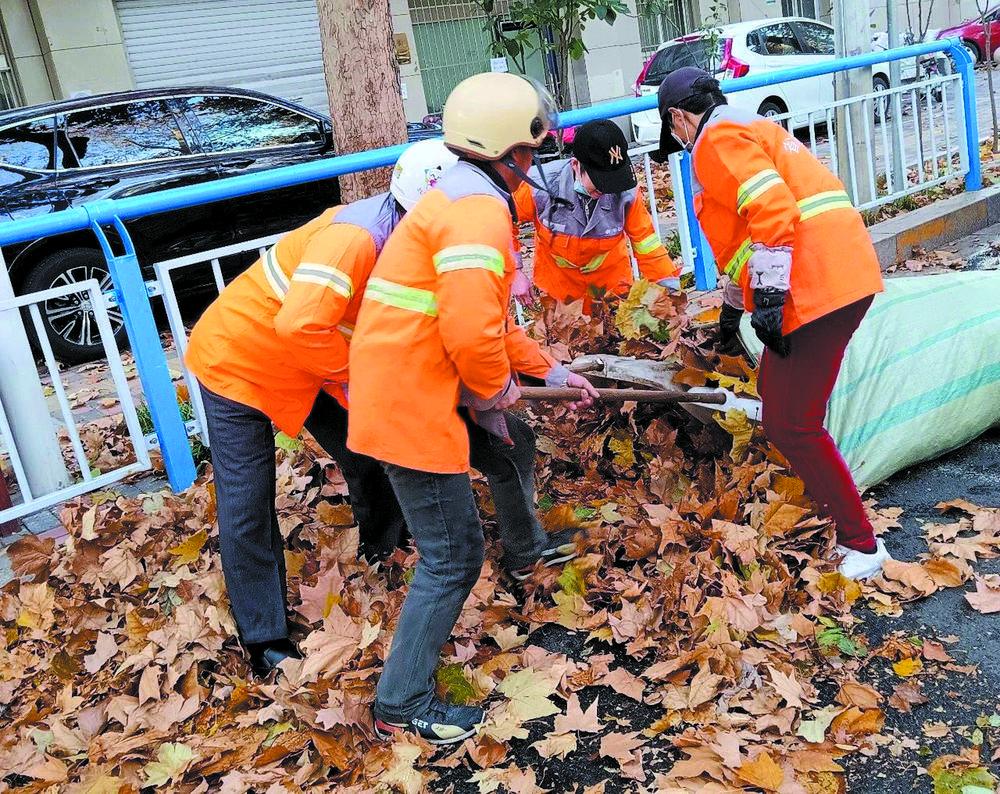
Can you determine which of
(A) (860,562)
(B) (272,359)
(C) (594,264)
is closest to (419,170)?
(B) (272,359)

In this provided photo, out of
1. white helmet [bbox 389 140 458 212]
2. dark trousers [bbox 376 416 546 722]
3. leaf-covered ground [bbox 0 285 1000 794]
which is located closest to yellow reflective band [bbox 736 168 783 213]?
white helmet [bbox 389 140 458 212]

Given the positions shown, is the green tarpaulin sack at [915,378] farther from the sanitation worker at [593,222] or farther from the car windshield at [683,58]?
the car windshield at [683,58]

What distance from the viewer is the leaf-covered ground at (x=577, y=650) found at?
254cm

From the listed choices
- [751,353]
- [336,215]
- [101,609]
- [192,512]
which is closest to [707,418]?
[751,353]

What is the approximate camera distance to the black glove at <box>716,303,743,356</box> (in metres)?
3.91

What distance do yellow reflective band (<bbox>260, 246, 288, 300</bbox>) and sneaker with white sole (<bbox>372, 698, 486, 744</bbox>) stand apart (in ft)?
3.86

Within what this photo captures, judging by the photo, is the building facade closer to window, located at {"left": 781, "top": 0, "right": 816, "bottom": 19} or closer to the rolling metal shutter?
the rolling metal shutter

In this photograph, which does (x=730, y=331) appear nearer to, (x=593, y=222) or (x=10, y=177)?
(x=593, y=222)

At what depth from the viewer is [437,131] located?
8781 millimetres

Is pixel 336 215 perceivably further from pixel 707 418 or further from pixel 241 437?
pixel 707 418

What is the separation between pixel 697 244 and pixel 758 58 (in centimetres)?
978

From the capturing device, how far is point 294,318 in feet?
8.68

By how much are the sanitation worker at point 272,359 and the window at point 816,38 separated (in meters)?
13.9

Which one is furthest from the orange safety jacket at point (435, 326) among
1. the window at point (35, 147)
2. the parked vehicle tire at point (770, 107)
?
the parked vehicle tire at point (770, 107)
